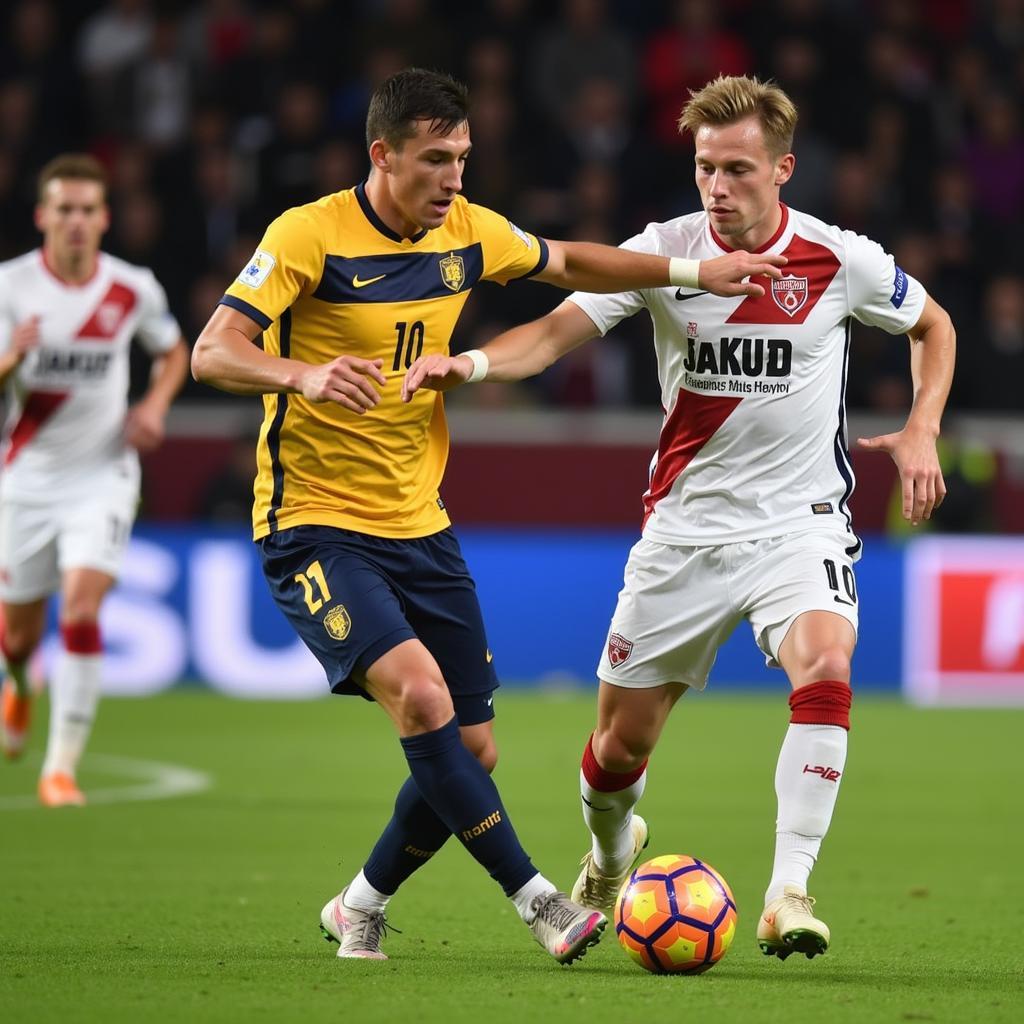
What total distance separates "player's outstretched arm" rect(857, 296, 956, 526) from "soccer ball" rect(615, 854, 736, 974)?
4.09 feet

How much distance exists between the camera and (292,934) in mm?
6430

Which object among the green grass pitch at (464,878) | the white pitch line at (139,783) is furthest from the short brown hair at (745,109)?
the white pitch line at (139,783)

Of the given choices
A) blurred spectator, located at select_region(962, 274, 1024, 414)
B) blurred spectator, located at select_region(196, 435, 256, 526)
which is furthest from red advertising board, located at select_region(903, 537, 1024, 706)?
blurred spectator, located at select_region(196, 435, 256, 526)

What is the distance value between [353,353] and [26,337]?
4.00 meters

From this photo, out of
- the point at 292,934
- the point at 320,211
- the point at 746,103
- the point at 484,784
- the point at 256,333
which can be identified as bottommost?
the point at 292,934

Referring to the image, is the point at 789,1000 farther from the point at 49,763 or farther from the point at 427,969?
the point at 49,763

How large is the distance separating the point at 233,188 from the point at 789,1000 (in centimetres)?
1272

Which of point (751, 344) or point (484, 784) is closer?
point (484, 784)

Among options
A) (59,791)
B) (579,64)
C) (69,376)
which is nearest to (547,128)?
(579,64)

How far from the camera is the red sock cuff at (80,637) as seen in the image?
9805mm

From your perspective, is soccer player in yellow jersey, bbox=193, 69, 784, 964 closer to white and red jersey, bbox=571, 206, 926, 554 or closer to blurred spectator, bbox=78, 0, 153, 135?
white and red jersey, bbox=571, 206, 926, 554

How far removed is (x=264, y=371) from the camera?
5.41 m

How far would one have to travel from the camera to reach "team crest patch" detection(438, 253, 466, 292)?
6078 mm

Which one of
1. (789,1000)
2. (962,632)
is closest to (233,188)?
(962,632)
